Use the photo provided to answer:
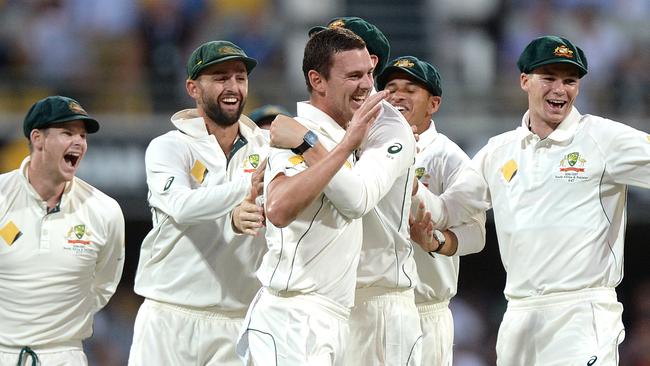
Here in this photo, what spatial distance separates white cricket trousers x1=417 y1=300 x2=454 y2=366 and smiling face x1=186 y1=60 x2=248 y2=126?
1586 mm

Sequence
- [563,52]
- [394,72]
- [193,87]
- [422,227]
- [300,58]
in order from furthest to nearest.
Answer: [300,58] < [394,72] < [193,87] < [422,227] < [563,52]

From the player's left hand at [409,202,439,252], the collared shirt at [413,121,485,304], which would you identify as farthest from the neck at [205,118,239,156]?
the player's left hand at [409,202,439,252]

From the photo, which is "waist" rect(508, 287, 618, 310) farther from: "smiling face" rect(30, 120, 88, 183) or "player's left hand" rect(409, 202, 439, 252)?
"smiling face" rect(30, 120, 88, 183)

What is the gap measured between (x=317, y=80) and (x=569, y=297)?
5.82 ft

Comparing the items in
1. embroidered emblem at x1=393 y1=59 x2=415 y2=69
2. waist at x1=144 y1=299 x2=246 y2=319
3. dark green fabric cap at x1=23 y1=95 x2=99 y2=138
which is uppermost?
embroidered emblem at x1=393 y1=59 x2=415 y2=69

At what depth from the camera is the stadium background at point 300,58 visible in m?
12.8

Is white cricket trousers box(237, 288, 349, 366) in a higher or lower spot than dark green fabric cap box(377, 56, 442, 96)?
lower

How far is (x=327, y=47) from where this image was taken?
5621 millimetres

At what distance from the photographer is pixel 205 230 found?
6.92m

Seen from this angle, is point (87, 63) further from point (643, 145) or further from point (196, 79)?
point (643, 145)

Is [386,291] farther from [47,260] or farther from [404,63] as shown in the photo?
[47,260]

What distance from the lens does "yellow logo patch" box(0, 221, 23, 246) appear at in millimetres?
6992

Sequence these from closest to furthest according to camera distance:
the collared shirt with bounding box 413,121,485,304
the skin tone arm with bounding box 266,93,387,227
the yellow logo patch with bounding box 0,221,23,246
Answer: the skin tone arm with bounding box 266,93,387,227, the yellow logo patch with bounding box 0,221,23,246, the collared shirt with bounding box 413,121,485,304

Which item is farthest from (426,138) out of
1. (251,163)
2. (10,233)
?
(10,233)
